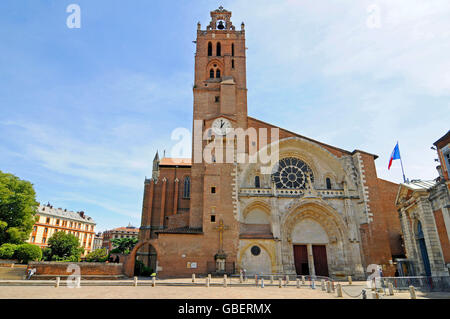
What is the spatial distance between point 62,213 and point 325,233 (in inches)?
2700

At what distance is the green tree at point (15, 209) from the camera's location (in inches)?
1350

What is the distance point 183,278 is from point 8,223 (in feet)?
92.2

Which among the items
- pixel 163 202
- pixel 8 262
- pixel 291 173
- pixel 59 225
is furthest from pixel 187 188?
pixel 59 225

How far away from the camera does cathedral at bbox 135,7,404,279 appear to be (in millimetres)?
24719

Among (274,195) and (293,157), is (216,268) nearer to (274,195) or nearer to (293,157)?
(274,195)

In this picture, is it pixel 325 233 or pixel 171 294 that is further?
pixel 325 233

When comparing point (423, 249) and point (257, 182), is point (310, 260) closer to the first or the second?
point (257, 182)

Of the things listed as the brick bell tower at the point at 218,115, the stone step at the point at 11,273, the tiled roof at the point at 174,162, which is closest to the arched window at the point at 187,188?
the tiled roof at the point at 174,162

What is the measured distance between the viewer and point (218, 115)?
29.7 metres

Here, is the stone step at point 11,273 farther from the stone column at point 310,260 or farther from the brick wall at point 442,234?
the brick wall at point 442,234

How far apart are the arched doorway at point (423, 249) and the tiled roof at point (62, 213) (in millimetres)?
71075

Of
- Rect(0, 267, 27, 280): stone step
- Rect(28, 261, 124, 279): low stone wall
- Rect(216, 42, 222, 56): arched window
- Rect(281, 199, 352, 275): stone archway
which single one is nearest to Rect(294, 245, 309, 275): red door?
Rect(281, 199, 352, 275): stone archway

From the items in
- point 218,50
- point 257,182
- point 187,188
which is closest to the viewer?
point 257,182
